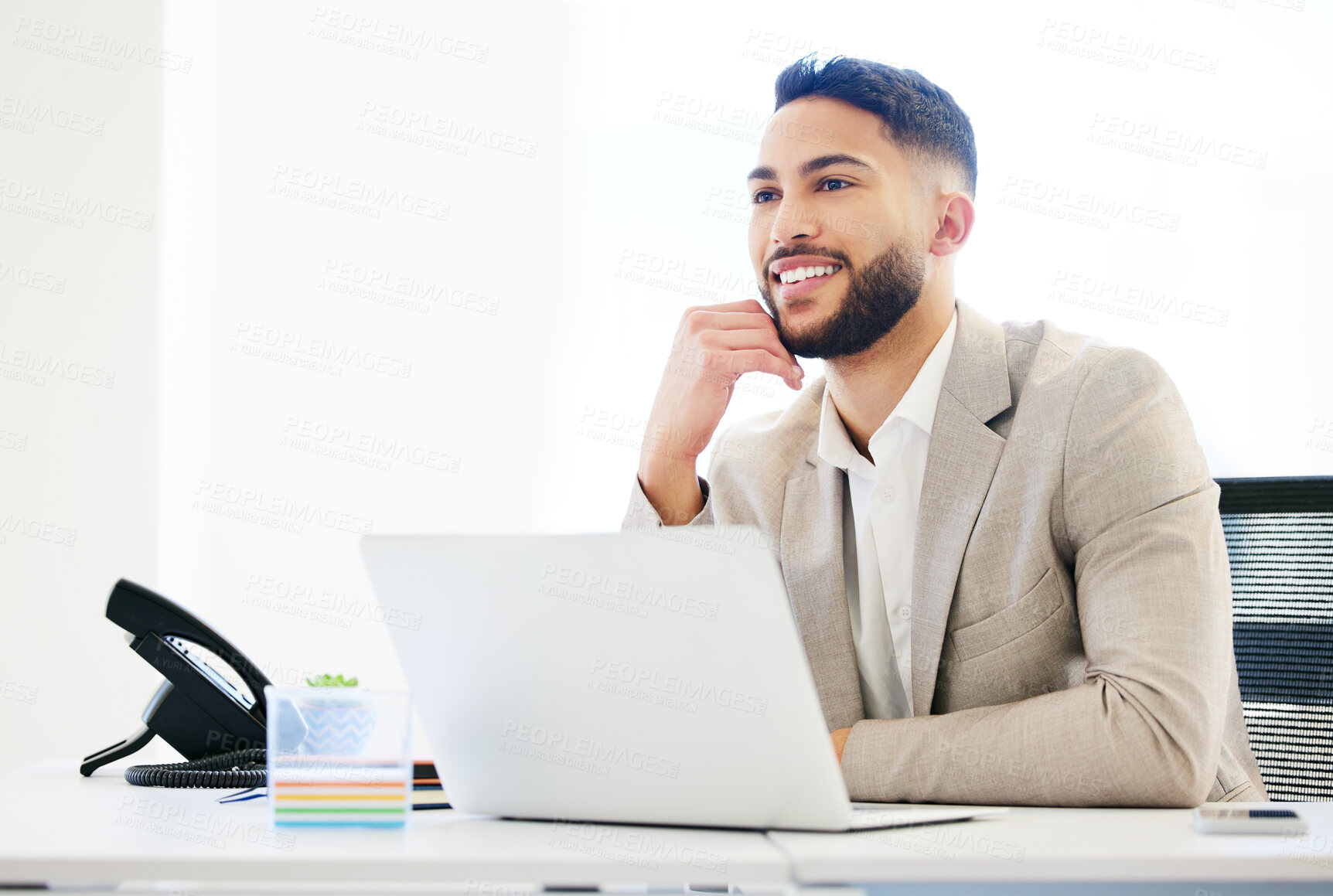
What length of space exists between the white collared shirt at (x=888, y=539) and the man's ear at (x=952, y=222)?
19 centimetres

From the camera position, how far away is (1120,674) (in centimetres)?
118

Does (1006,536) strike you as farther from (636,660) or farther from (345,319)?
(345,319)

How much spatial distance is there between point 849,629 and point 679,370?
0.50m

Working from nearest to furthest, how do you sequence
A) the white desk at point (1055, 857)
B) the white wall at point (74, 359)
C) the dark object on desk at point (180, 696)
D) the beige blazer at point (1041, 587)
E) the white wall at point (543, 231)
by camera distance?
the white desk at point (1055, 857), the beige blazer at point (1041, 587), the dark object on desk at point (180, 696), the white wall at point (74, 359), the white wall at point (543, 231)

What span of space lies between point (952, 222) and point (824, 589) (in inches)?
26.4

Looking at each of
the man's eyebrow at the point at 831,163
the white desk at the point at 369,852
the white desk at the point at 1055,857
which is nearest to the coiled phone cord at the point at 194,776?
the white desk at the point at 369,852

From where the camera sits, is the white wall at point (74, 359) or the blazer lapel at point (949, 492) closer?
the blazer lapel at point (949, 492)

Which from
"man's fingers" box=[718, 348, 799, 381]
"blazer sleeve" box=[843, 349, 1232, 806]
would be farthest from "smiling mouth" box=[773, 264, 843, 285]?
"blazer sleeve" box=[843, 349, 1232, 806]

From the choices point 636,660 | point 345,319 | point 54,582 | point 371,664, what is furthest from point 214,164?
point 636,660

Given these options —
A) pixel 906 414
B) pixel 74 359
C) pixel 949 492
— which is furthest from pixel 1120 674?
pixel 74 359

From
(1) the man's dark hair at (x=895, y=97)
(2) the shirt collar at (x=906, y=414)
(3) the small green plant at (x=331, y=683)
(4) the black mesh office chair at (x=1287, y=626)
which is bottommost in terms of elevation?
(4) the black mesh office chair at (x=1287, y=626)

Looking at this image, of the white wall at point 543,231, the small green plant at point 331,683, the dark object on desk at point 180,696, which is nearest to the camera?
the small green plant at point 331,683

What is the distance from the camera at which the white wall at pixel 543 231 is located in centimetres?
303

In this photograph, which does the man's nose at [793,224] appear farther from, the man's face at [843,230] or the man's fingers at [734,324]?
the man's fingers at [734,324]
